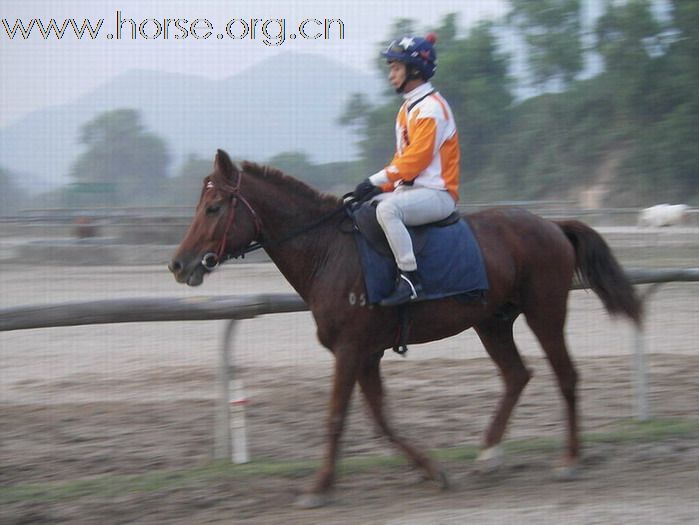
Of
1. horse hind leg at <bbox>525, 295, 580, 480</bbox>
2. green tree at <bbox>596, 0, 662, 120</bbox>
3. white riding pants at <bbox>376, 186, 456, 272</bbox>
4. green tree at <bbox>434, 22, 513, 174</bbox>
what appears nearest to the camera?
white riding pants at <bbox>376, 186, 456, 272</bbox>

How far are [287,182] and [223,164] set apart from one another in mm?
447

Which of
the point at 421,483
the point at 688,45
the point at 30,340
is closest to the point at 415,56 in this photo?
the point at 421,483

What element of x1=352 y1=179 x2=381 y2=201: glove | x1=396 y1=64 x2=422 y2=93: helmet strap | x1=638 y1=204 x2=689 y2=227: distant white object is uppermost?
x1=396 y1=64 x2=422 y2=93: helmet strap

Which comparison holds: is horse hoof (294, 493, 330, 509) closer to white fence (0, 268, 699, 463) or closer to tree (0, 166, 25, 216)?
white fence (0, 268, 699, 463)

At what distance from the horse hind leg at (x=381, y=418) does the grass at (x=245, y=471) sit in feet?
1.13

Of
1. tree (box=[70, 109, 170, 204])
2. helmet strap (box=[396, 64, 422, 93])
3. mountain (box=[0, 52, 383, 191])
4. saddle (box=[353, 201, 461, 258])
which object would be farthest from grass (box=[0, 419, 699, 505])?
tree (box=[70, 109, 170, 204])

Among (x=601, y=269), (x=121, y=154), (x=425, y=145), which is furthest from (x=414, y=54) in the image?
(x=121, y=154)

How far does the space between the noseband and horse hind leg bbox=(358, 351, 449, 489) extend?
99 centimetres

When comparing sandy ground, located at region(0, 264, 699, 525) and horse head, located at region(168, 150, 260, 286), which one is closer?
sandy ground, located at region(0, 264, 699, 525)

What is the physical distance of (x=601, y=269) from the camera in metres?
6.11

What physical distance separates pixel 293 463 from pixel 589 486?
176cm

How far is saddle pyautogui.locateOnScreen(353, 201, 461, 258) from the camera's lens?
533 centimetres

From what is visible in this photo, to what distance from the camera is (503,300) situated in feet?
18.9

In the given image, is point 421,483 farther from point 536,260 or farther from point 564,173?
point 564,173
